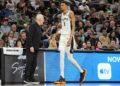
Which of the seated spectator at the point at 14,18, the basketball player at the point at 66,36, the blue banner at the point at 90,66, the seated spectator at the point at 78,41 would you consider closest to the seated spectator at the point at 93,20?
the seated spectator at the point at 78,41

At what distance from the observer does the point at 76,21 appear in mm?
18062

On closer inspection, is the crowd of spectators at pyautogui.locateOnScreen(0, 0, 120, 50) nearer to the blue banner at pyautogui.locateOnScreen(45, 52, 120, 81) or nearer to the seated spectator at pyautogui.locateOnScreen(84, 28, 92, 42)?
the seated spectator at pyautogui.locateOnScreen(84, 28, 92, 42)

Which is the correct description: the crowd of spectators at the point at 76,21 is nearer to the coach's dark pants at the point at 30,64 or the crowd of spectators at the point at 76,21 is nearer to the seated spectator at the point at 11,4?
the seated spectator at the point at 11,4

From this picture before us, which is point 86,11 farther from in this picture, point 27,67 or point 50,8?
point 27,67

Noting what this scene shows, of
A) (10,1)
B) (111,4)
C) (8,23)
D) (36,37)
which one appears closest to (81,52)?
(36,37)

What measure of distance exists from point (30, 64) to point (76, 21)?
758 cm

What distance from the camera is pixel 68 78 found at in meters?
11.9

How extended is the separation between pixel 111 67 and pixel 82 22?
6.23 meters

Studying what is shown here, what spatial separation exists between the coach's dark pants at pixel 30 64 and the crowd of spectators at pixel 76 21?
11.4ft

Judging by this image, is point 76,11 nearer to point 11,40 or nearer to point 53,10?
point 53,10

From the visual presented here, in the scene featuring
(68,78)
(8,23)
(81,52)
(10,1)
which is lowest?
(68,78)

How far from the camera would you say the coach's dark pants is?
1085 centimetres

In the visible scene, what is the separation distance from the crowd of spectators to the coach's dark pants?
11.4 feet

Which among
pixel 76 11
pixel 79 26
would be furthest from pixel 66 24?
pixel 76 11
